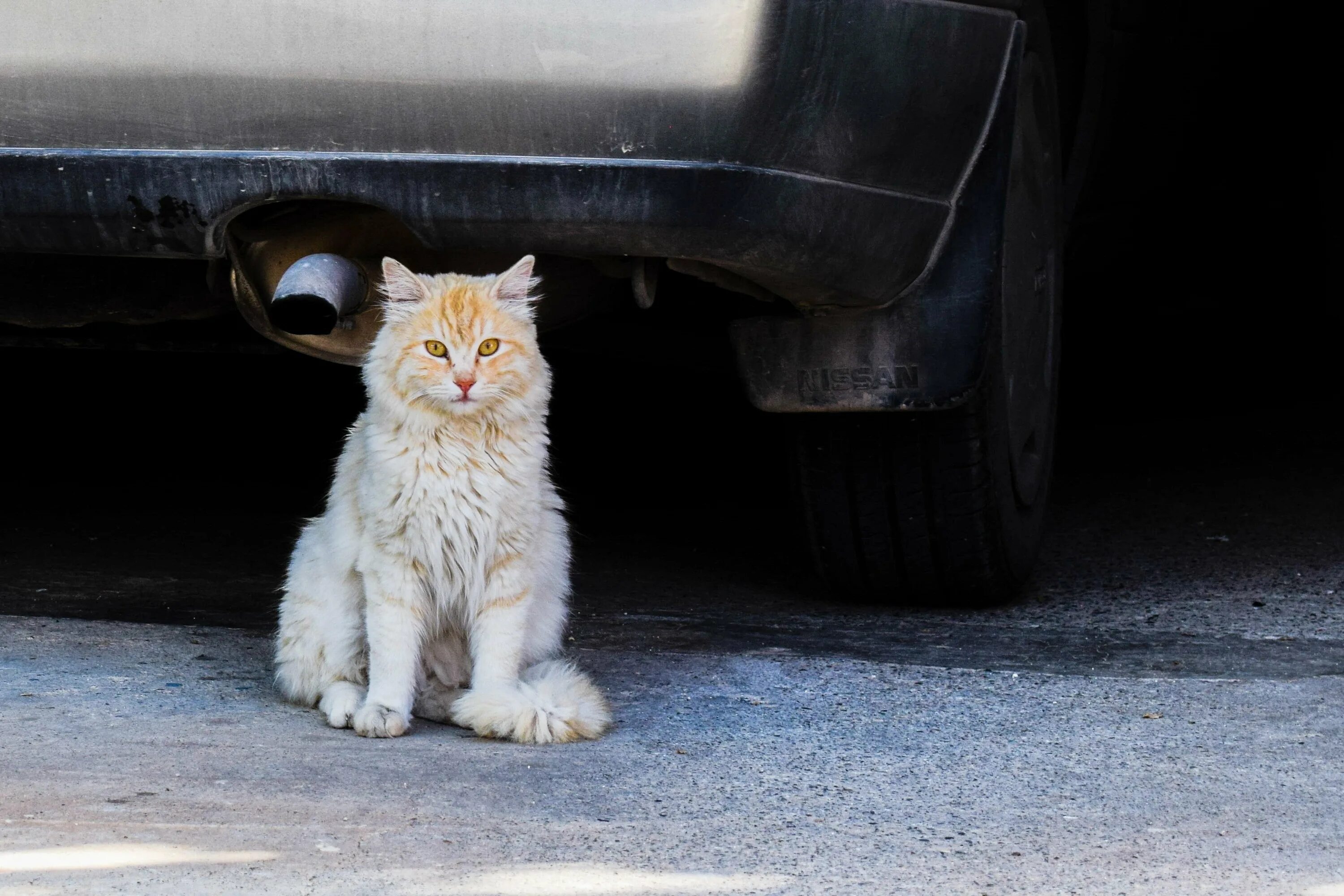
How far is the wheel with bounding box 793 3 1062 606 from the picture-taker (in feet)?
9.76

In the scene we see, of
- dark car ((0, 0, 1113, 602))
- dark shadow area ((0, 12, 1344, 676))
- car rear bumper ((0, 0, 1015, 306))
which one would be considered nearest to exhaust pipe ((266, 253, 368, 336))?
dark car ((0, 0, 1113, 602))

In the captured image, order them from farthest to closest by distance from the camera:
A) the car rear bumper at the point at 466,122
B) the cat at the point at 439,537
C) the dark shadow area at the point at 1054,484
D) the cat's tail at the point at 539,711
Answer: the dark shadow area at the point at 1054,484 → the cat at the point at 439,537 → the cat's tail at the point at 539,711 → the car rear bumper at the point at 466,122

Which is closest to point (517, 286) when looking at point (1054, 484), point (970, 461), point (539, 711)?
point (539, 711)

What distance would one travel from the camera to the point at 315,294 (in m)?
2.36

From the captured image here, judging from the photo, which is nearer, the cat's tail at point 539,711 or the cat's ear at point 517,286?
the cat's tail at point 539,711

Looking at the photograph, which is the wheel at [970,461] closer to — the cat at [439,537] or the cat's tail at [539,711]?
the cat at [439,537]

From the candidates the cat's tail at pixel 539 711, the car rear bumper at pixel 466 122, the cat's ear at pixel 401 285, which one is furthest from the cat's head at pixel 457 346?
the cat's tail at pixel 539 711

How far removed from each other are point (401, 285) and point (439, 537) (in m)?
0.43

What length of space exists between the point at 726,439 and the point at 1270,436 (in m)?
1.91

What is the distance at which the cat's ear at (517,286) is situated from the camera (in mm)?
2537

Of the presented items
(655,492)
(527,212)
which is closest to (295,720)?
(527,212)

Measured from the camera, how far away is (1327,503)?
436 cm

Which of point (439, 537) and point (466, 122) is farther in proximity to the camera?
point (439, 537)

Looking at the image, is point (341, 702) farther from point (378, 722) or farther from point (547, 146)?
point (547, 146)
